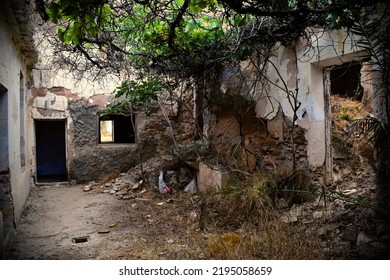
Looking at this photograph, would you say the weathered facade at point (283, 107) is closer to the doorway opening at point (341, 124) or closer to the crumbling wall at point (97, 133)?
the doorway opening at point (341, 124)

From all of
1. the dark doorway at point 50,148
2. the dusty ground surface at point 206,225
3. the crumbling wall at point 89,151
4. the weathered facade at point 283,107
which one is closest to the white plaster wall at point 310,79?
the weathered facade at point 283,107

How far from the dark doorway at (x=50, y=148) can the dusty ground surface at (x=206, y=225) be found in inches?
142

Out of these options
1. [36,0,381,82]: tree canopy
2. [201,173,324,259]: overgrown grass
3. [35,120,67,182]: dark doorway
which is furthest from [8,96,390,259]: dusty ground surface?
[35,120,67,182]: dark doorway

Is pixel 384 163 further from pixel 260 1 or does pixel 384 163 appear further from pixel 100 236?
pixel 100 236

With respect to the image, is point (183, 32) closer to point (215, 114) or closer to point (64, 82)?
point (215, 114)

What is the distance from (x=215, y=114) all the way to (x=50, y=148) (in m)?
6.08

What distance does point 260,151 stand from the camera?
4.64 m

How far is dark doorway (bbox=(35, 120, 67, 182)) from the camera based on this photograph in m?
9.01

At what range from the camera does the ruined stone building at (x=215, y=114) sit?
11.5ft

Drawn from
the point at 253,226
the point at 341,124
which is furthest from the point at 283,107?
the point at 253,226

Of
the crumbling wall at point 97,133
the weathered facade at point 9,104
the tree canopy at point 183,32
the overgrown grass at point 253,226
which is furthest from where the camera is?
the crumbling wall at point 97,133

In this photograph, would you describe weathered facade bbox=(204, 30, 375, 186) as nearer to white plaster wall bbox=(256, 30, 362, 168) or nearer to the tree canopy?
white plaster wall bbox=(256, 30, 362, 168)

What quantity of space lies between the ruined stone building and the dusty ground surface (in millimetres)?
408

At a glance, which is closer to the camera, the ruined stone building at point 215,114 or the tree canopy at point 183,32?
the tree canopy at point 183,32
